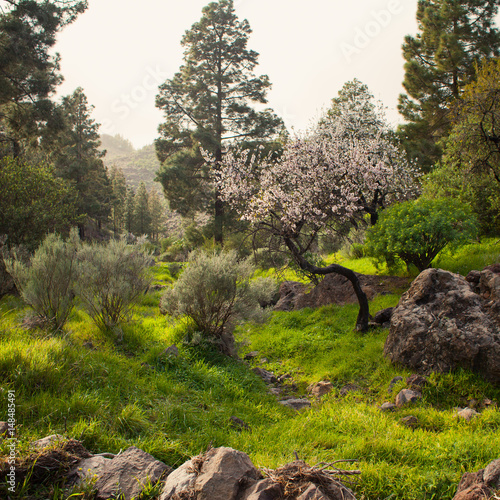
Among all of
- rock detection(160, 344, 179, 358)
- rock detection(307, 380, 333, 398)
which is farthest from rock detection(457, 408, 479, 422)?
rock detection(160, 344, 179, 358)


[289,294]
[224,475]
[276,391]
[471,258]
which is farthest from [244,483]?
[289,294]

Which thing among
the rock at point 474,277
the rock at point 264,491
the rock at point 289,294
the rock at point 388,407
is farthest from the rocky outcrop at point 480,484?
the rock at point 289,294

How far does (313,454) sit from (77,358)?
3187 millimetres

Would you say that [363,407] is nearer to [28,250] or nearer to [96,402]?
[96,402]

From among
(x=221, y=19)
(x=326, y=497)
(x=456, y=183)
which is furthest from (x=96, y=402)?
(x=221, y=19)

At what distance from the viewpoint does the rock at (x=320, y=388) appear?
552 cm

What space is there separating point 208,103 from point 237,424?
2257 centimetres

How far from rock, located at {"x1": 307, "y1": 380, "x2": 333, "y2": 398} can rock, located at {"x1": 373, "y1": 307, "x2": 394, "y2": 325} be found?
280 centimetres

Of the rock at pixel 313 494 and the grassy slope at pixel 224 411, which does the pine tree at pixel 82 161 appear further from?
the rock at pixel 313 494

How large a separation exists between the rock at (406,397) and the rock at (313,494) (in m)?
3.14

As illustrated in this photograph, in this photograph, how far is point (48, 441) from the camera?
270 centimetres

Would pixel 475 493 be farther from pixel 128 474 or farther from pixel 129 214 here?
pixel 129 214

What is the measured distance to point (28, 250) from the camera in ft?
35.6

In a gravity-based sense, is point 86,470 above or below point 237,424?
above
